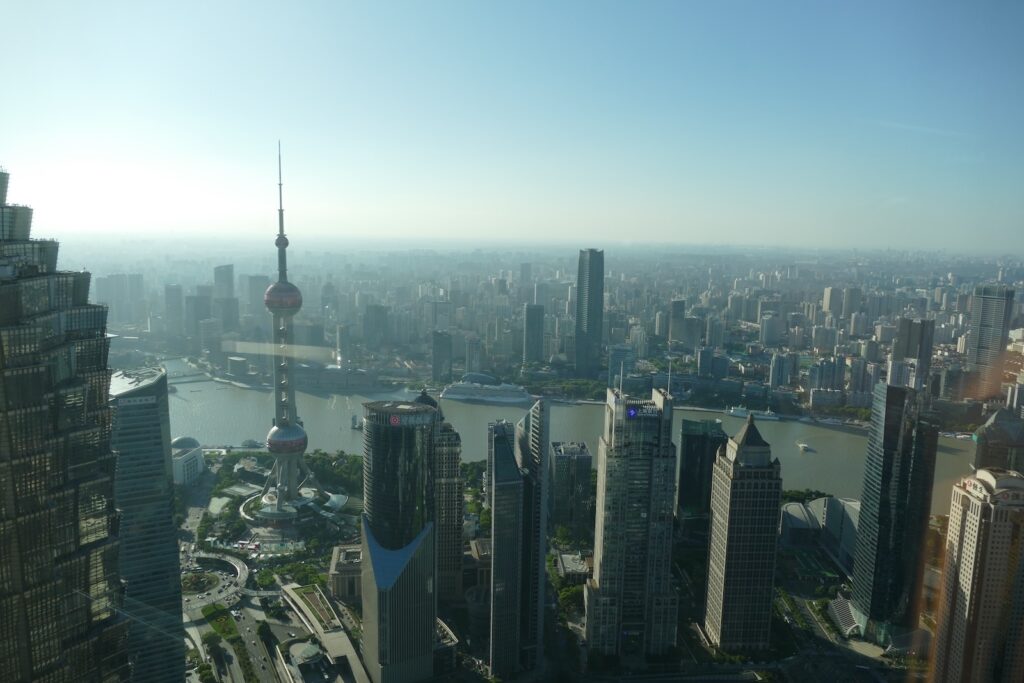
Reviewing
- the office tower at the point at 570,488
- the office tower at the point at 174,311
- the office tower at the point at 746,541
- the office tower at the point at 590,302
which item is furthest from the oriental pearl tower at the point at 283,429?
the office tower at the point at 174,311

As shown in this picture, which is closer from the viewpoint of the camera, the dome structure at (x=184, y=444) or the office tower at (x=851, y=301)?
the dome structure at (x=184, y=444)

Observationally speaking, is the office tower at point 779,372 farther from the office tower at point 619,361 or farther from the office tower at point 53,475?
the office tower at point 53,475

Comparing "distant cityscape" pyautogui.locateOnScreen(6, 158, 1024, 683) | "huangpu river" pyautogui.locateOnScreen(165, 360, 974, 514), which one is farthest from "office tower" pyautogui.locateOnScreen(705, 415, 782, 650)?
→ "huangpu river" pyautogui.locateOnScreen(165, 360, 974, 514)

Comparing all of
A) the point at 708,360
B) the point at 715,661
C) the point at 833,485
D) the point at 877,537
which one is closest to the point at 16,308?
the point at 715,661

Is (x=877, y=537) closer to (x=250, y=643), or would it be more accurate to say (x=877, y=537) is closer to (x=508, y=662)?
(x=508, y=662)

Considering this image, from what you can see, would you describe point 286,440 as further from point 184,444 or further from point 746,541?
point 746,541

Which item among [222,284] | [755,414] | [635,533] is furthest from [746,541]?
[222,284]

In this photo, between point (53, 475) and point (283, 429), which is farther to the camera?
point (283, 429)
